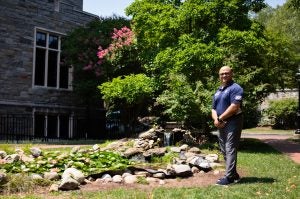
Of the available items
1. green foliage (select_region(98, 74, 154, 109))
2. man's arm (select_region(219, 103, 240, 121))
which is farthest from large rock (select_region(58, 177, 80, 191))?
green foliage (select_region(98, 74, 154, 109))

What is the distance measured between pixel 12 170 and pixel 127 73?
428 inches

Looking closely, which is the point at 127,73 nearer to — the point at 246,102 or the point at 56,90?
the point at 56,90

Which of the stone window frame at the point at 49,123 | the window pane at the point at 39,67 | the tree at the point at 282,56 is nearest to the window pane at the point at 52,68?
the window pane at the point at 39,67

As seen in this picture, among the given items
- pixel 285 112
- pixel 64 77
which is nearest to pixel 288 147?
pixel 64 77

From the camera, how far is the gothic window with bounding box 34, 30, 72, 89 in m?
19.1

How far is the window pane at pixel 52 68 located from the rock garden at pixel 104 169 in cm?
981

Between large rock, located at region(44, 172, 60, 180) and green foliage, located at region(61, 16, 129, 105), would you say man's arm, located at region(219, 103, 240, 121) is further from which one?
green foliage, located at region(61, 16, 129, 105)

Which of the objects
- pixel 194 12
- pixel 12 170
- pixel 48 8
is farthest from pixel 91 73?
pixel 12 170

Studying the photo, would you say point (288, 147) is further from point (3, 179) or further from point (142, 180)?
point (3, 179)

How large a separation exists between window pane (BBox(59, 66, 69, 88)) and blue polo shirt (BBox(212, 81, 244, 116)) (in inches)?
547

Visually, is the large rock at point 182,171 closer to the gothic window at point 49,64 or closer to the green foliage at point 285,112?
the gothic window at point 49,64

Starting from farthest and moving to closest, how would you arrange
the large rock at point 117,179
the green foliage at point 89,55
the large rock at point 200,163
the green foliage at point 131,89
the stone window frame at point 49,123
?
1. the stone window frame at point 49,123
2. the green foliage at point 89,55
3. the green foliage at point 131,89
4. the large rock at point 200,163
5. the large rock at point 117,179

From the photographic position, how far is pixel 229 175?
269 inches

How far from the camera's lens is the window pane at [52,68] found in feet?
64.3
